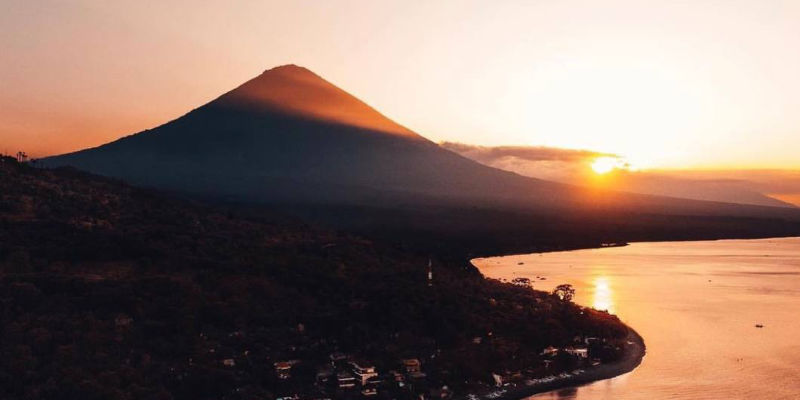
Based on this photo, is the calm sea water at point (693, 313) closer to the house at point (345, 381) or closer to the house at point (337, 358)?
the house at point (345, 381)

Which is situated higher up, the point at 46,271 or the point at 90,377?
the point at 46,271

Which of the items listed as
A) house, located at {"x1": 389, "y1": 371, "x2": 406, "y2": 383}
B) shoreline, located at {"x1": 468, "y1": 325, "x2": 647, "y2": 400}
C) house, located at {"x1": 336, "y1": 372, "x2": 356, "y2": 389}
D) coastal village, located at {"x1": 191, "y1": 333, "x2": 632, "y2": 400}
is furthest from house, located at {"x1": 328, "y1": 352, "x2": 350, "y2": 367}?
shoreline, located at {"x1": 468, "y1": 325, "x2": 647, "y2": 400}

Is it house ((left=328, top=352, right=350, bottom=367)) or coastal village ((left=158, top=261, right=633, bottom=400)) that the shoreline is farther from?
house ((left=328, top=352, right=350, bottom=367))

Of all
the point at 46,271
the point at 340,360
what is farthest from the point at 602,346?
the point at 46,271

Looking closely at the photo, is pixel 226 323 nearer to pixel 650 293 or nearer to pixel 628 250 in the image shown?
pixel 650 293

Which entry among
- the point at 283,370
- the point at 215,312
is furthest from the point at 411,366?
the point at 215,312

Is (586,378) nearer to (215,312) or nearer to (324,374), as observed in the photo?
(324,374)
